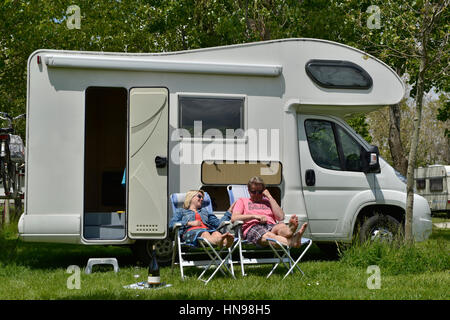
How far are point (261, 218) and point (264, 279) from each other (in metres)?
0.79

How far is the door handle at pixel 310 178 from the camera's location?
766cm

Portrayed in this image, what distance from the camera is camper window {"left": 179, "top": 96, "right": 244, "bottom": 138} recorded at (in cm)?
739

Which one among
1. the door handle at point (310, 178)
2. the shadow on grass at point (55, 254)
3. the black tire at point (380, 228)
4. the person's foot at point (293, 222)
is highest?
the door handle at point (310, 178)

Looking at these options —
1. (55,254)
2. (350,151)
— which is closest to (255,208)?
(350,151)

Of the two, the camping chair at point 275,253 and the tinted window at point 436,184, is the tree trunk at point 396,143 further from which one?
the camping chair at point 275,253

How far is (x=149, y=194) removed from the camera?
7055 millimetres

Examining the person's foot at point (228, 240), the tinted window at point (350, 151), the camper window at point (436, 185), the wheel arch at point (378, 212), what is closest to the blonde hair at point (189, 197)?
the person's foot at point (228, 240)

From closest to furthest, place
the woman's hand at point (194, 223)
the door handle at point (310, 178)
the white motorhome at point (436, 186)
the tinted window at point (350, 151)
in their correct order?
the woman's hand at point (194, 223) < the door handle at point (310, 178) < the tinted window at point (350, 151) < the white motorhome at point (436, 186)

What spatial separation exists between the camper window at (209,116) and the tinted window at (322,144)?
3.27 feet

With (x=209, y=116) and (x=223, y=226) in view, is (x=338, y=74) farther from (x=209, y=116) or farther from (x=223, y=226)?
(x=223, y=226)

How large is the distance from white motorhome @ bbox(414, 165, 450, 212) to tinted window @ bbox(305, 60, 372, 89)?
13826mm

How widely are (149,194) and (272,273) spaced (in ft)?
5.64

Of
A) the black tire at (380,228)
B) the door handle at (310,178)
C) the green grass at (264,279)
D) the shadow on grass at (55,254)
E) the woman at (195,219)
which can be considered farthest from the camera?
the black tire at (380,228)
